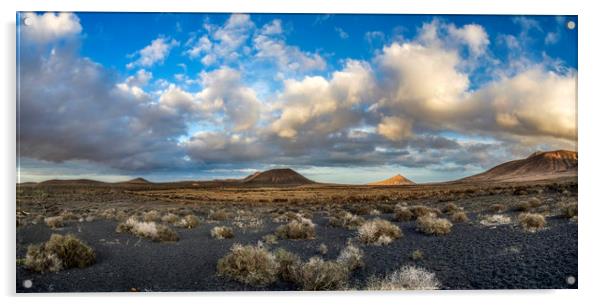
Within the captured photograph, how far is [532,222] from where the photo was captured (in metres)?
6.12

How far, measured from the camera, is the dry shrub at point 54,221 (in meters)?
5.57

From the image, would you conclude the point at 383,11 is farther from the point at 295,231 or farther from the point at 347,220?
the point at 295,231

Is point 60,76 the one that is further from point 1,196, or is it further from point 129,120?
point 1,196

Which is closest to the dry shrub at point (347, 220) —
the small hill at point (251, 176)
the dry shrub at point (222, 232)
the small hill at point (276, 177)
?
the small hill at point (276, 177)

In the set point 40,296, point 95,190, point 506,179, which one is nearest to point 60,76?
point 95,190

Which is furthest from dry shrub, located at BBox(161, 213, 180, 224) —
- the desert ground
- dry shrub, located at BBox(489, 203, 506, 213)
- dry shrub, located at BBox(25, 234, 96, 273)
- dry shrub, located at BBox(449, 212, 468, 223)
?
dry shrub, located at BBox(489, 203, 506, 213)

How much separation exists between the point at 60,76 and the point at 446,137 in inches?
246

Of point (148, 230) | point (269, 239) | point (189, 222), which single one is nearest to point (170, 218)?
point (189, 222)

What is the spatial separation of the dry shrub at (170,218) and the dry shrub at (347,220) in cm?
292

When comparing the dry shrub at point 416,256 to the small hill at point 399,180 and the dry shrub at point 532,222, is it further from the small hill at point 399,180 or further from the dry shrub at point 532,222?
the dry shrub at point 532,222

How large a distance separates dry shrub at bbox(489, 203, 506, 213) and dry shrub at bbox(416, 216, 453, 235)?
136 centimetres

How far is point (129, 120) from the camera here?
5.80 meters

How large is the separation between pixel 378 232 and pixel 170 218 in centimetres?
383

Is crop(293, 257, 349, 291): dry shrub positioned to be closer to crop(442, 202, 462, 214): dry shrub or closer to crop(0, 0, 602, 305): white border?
Result: crop(0, 0, 602, 305): white border
